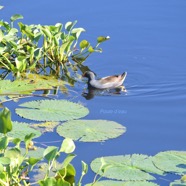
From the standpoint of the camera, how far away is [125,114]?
5.66 meters

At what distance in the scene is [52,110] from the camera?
5.61 meters

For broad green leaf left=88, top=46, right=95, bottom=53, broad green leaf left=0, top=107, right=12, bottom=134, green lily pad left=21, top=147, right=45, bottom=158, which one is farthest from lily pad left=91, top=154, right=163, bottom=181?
broad green leaf left=88, top=46, right=95, bottom=53

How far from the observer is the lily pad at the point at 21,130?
520 cm

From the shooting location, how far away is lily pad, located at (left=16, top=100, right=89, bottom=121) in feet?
18.0

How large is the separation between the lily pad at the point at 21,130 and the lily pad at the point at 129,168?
64cm

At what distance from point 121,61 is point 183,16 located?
127 cm

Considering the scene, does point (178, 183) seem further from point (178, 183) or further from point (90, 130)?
point (90, 130)

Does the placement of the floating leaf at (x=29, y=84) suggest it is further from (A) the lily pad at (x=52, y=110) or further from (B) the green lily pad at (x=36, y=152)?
(B) the green lily pad at (x=36, y=152)

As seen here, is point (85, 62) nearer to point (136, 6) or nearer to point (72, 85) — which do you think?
point (72, 85)

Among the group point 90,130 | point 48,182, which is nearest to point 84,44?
point 90,130

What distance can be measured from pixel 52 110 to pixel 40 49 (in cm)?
91

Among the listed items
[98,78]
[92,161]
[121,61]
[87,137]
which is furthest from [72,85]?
[92,161]

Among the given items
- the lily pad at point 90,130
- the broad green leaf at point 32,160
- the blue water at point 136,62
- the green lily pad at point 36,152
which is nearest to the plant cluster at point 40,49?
the blue water at point 136,62

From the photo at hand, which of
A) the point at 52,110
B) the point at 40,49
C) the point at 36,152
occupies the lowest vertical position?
the point at 36,152
